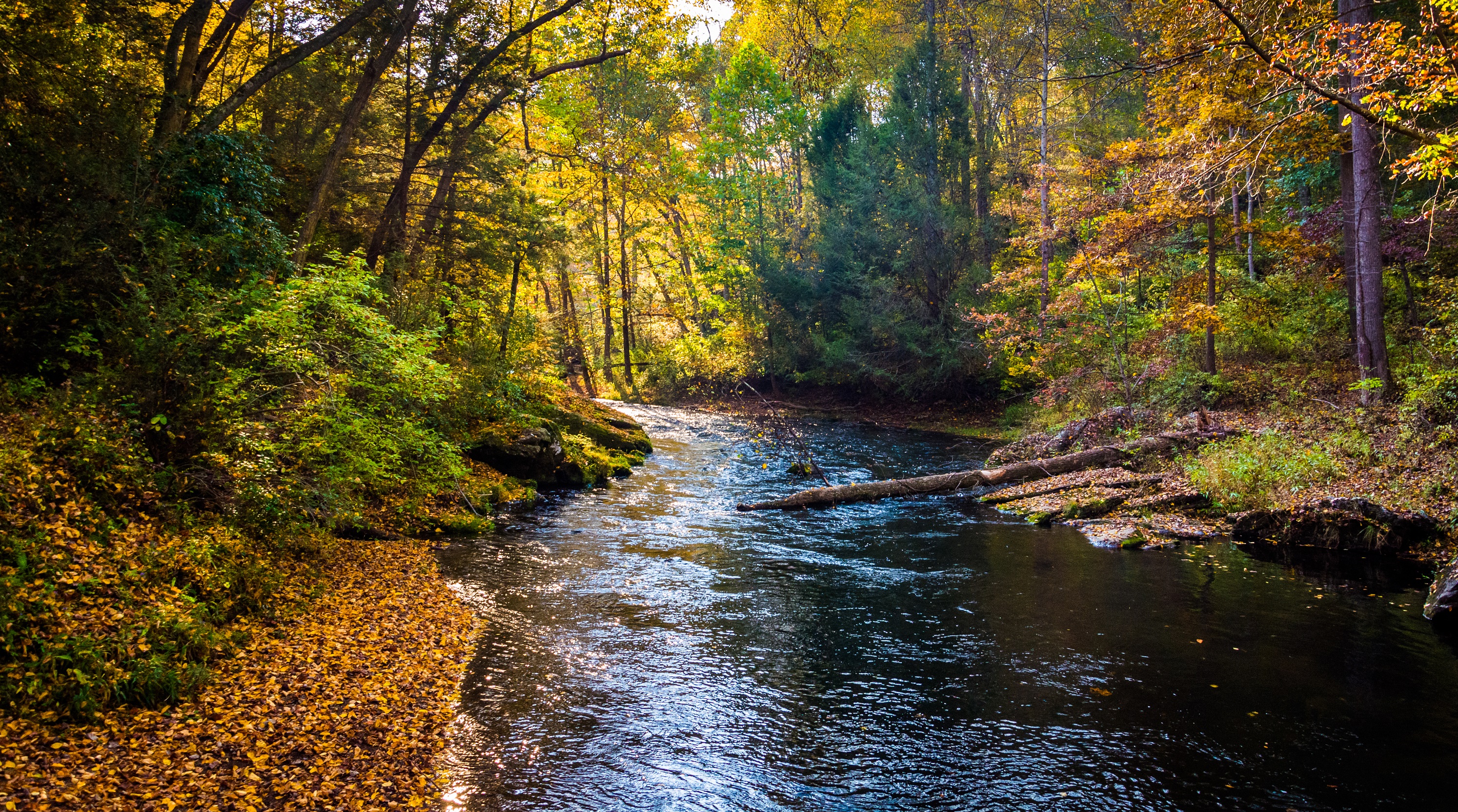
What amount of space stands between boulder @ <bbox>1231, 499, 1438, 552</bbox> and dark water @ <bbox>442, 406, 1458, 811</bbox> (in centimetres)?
63

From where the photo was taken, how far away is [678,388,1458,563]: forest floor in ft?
33.8

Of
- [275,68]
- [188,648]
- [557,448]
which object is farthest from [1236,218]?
[188,648]

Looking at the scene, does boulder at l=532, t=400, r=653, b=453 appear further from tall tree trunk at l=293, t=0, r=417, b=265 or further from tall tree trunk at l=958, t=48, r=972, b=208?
tall tree trunk at l=958, t=48, r=972, b=208

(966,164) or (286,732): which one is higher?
(966,164)

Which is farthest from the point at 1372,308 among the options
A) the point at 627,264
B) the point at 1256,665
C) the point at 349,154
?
the point at 627,264

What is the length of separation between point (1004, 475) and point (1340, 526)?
591 cm

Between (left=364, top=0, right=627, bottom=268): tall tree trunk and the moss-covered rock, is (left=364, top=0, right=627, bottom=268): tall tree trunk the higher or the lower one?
the higher one

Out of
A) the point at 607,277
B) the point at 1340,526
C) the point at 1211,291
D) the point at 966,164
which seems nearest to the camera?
the point at 1340,526

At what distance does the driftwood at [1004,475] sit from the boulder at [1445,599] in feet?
22.5

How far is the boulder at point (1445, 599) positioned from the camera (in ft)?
25.2

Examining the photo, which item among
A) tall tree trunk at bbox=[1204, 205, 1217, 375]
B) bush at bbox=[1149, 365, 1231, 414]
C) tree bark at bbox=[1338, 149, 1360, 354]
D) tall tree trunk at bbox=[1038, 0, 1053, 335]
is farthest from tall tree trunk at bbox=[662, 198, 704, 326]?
tree bark at bbox=[1338, 149, 1360, 354]

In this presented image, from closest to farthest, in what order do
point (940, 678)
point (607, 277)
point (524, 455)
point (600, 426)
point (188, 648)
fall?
1. point (188, 648)
2. point (940, 678)
3. point (524, 455)
4. point (600, 426)
5. point (607, 277)

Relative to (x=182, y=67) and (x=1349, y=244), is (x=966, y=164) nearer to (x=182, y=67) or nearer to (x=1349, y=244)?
(x=1349, y=244)

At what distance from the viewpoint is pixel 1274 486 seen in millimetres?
11953
